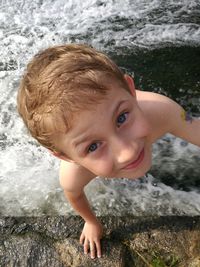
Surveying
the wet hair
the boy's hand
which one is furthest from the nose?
the boy's hand

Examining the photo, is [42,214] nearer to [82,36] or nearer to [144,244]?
[144,244]

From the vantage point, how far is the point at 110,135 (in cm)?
169

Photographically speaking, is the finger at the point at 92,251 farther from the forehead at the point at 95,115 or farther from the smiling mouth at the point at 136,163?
the forehead at the point at 95,115

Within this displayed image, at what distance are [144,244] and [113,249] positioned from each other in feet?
0.52

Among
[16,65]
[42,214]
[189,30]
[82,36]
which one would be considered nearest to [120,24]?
[82,36]

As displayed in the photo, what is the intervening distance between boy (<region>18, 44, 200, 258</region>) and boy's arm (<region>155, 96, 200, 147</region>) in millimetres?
351

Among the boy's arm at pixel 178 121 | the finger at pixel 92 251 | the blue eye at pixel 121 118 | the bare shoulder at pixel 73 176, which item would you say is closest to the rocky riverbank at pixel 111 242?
the finger at pixel 92 251

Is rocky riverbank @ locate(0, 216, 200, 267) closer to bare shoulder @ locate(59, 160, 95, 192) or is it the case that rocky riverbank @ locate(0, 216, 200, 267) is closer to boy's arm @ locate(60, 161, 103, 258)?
boy's arm @ locate(60, 161, 103, 258)

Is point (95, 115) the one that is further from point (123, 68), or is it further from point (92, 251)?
point (123, 68)

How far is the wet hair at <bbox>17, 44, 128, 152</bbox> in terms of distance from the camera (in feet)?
5.48

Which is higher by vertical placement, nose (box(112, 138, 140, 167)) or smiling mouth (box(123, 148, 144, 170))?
nose (box(112, 138, 140, 167))

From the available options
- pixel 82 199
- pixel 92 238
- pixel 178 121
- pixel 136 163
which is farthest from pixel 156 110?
pixel 92 238

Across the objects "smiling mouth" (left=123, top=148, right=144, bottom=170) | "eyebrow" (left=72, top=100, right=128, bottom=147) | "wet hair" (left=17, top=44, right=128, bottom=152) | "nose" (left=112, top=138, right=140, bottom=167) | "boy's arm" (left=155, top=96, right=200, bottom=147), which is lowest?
"boy's arm" (left=155, top=96, right=200, bottom=147)

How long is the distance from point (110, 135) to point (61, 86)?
243mm
